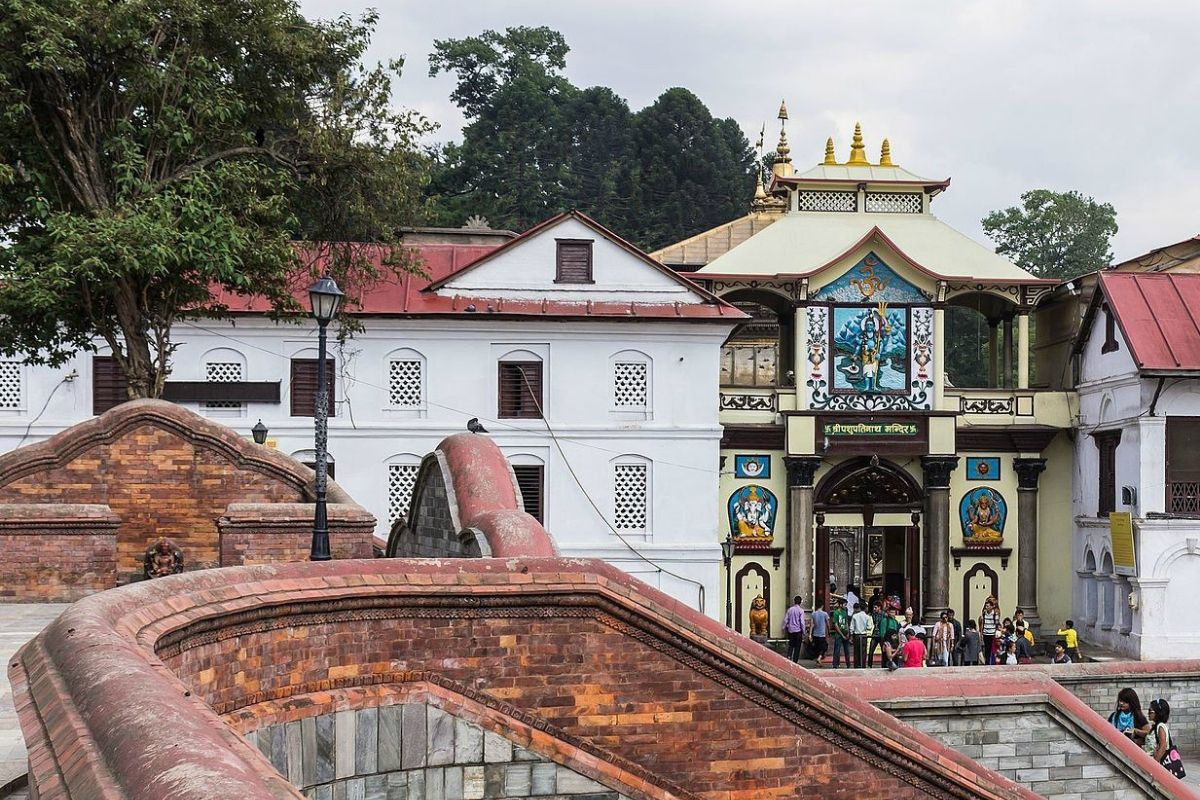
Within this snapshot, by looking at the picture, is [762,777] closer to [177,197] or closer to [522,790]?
[522,790]

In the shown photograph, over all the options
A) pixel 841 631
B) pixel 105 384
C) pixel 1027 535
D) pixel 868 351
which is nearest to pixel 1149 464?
pixel 1027 535

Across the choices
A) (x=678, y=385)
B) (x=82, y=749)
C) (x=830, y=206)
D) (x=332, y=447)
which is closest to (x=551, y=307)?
(x=678, y=385)

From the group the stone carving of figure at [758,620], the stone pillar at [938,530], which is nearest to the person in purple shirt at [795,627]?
the stone carving of figure at [758,620]

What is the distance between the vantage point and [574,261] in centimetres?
2912

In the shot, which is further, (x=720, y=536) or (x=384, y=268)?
(x=720, y=536)

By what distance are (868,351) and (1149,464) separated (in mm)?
6035

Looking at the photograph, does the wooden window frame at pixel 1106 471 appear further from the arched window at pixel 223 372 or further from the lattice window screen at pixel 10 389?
the lattice window screen at pixel 10 389

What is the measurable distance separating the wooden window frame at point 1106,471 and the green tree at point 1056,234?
31504 mm

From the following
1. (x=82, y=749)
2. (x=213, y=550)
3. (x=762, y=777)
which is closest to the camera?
(x=82, y=749)

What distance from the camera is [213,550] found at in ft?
52.0

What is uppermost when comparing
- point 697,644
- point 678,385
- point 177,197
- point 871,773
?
point 177,197

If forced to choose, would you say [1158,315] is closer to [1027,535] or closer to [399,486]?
[1027,535]

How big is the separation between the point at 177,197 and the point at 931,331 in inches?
704

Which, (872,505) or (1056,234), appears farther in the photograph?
(1056,234)
